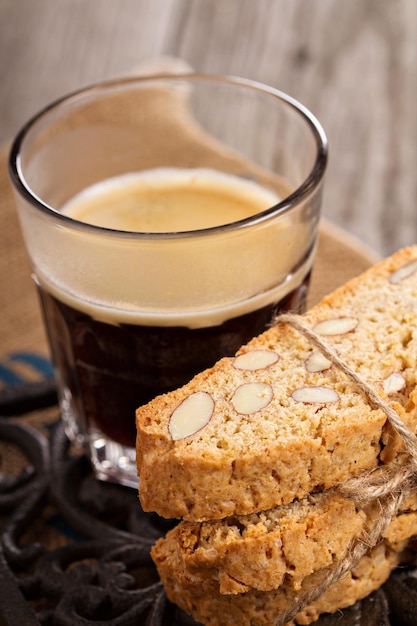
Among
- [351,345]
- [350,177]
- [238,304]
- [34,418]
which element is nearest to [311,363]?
[351,345]

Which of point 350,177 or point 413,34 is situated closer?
point 350,177

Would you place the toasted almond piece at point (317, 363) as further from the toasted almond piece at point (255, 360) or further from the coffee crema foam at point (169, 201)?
the coffee crema foam at point (169, 201)

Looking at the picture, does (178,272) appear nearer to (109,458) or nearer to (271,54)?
(109,458)

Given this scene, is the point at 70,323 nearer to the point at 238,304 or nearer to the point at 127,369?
the point at 127,369

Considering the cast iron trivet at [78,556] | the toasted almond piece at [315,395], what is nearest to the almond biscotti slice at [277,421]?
the toasted almond piece at [315,395]

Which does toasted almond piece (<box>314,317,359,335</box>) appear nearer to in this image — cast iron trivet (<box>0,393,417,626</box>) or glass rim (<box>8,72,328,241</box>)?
glass rim (<box>8,72,328,241</box>)

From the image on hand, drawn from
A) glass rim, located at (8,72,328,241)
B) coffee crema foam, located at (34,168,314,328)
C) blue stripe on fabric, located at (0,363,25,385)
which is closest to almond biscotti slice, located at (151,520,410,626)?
coffee crema foam, located at (34,168,314,328)
